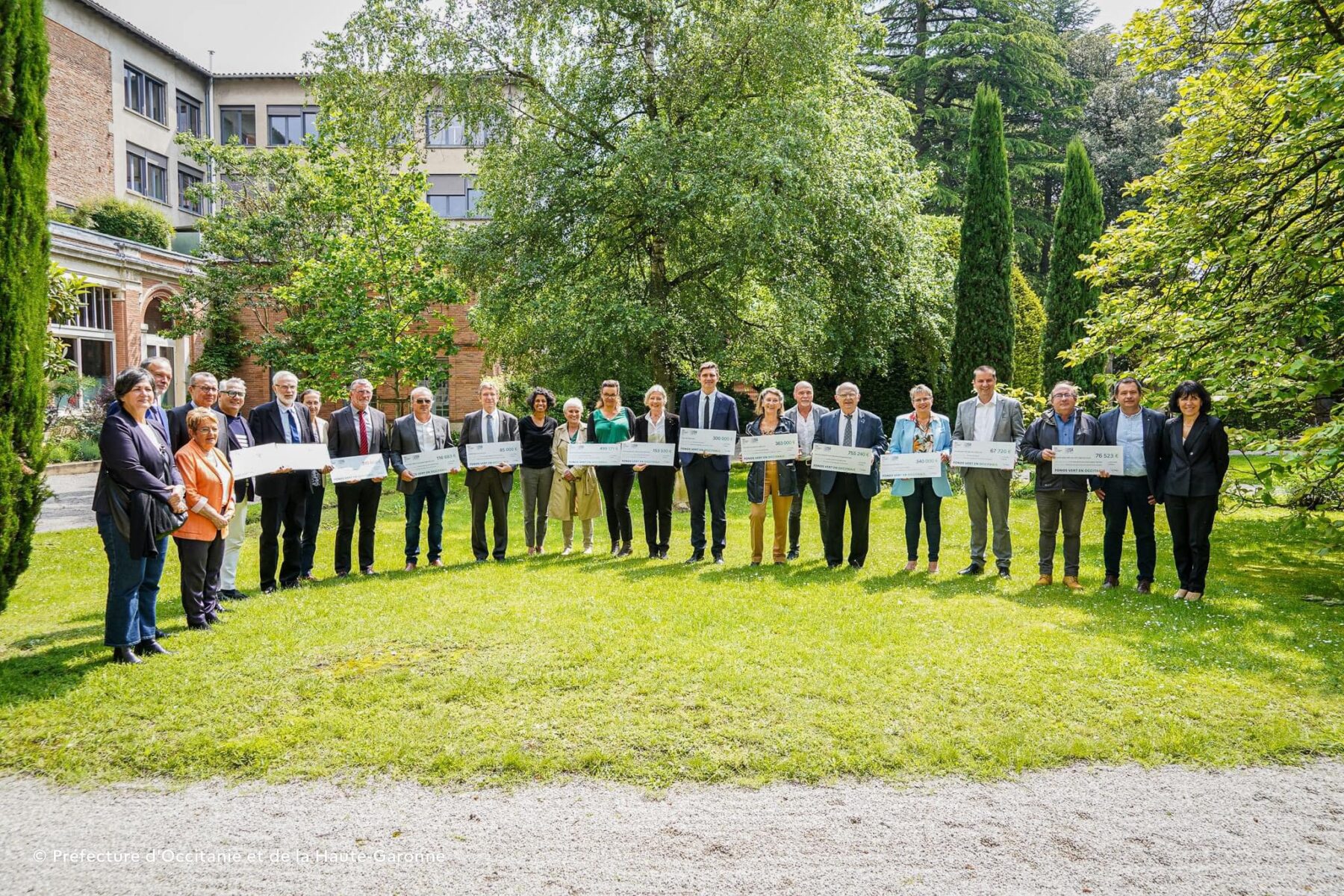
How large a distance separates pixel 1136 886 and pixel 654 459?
690 centimetres

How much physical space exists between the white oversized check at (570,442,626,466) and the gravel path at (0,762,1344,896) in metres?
5.79

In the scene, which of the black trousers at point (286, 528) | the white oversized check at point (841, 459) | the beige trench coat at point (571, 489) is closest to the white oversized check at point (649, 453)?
the beige trench coat at point (571, 489)

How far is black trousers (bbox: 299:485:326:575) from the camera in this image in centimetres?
910

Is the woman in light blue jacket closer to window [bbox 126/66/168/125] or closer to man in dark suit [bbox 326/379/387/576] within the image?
man in dark suit [bbox 326/379/387/576]

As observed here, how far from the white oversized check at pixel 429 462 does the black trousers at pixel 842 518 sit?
4297mm

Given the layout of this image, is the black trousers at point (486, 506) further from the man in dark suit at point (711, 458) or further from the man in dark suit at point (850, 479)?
the man in dark suit at point (850, 479)

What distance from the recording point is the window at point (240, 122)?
158ft

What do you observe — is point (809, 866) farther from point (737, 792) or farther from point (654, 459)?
point (654, 459)

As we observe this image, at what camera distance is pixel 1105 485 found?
27.6 feet

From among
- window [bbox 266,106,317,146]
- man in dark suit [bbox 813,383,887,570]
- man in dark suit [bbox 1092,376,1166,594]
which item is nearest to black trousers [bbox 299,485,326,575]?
man in dark suit [bbox 813,383,887,570]

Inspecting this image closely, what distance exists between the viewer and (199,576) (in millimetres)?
7078

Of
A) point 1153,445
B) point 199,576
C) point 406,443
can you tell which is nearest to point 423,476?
point 406,443

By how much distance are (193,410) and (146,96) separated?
142ft

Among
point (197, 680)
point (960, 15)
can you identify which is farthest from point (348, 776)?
point (960, 15)
